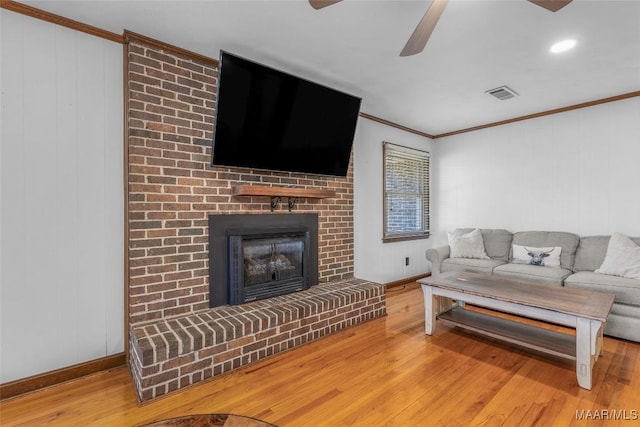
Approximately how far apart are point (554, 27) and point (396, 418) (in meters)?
2.73

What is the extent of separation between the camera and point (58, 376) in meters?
2.07

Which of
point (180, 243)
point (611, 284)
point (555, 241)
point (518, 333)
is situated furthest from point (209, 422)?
point (555, 241)

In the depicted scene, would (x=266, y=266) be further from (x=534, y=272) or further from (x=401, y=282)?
(x=534, y=272)

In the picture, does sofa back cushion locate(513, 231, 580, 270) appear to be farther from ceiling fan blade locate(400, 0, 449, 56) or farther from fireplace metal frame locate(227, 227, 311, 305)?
ceiling fan blade locate(400, 0, 449, 56)

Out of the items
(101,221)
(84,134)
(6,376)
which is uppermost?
(84,134)

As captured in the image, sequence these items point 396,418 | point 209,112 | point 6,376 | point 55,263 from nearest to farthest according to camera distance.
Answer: point 396,418, point 6,376, point 55,263, point 209,112

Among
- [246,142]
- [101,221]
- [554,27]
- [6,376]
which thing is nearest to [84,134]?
[101,221]

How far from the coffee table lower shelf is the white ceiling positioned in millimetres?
2231

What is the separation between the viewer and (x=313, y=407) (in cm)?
184

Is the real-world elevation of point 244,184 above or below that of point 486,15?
below

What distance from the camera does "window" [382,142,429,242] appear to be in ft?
14.6

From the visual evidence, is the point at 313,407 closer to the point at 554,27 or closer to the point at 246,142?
the point at 246,142

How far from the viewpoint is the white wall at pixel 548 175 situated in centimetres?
346

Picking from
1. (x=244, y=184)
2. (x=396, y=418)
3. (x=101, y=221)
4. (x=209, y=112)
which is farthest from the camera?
(x=244, y=184)
